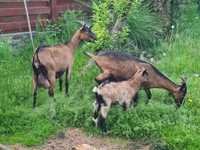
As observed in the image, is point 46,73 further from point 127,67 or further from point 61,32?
point 61,32

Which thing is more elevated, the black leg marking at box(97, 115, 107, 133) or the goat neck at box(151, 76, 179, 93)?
the goat neck at box(151, 76, 179, 93)

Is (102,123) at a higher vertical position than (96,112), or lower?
lower

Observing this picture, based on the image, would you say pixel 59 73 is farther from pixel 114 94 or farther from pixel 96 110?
pixel 114 94

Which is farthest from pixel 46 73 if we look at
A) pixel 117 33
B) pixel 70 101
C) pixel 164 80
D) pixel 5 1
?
pixel 5 1

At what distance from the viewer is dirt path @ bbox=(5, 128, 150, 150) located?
24.8 feet

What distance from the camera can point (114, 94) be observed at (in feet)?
25.6

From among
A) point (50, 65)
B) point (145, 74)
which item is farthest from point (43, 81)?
point (145, 74)

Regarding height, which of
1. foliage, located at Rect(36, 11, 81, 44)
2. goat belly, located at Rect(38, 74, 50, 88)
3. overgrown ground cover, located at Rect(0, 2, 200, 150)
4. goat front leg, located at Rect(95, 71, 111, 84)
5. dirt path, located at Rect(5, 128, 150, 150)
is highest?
goat front leg, located at Rect(95, 71, 111, 84)

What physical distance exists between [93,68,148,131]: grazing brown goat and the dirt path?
252 mm

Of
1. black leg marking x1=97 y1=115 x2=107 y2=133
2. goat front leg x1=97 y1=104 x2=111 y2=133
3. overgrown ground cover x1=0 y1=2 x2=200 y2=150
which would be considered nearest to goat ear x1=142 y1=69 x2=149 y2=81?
overgrown ground cover x1=0 y1=2 x2=200 y2=150

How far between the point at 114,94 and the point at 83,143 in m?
0.80

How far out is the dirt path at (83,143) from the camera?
755cm

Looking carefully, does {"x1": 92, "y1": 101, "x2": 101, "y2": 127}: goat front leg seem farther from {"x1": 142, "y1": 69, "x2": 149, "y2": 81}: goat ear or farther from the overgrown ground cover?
{"x1": 142, "y1": 69, "x2": 149, "y2": 81}: goat ear

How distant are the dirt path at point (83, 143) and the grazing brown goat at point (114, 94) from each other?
0.83 ft
